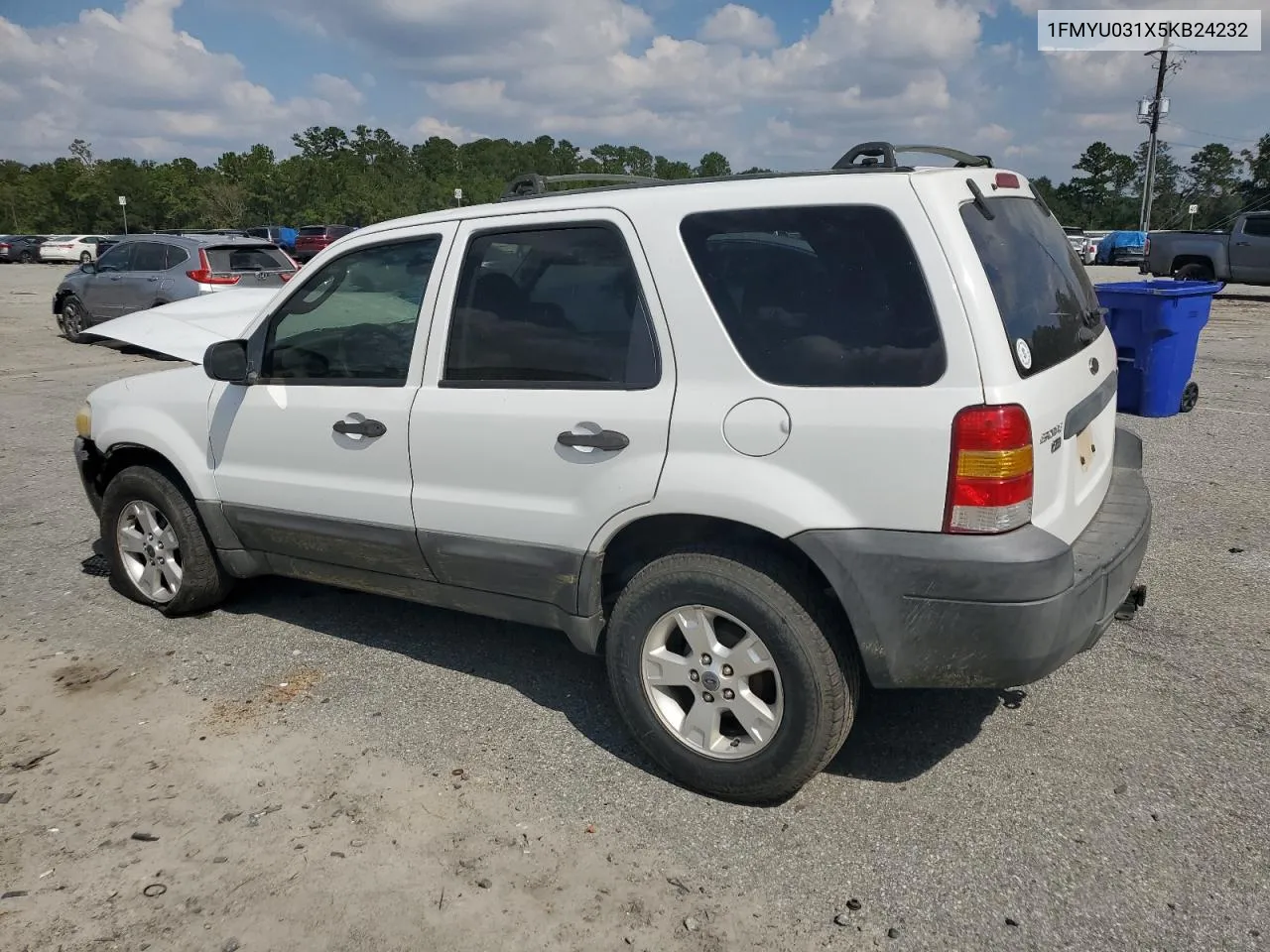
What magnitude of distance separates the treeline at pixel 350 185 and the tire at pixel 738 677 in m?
54.5

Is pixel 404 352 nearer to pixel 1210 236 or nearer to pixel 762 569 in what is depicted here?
pixel 762 569

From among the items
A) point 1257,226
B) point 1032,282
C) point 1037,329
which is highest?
point 1032,282

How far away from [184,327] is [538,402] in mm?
2586

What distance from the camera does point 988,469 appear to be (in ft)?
8.51

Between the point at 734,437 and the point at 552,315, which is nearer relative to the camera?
the point at 734,437

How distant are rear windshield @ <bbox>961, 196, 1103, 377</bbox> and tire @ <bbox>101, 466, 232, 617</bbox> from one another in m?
3.58

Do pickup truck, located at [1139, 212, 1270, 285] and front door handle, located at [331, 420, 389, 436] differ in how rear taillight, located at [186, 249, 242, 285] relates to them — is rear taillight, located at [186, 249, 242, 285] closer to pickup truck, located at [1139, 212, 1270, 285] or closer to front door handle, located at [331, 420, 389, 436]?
front door handle, located at [331, 420, 389, 436]

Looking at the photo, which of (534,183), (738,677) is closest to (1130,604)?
(738,677)

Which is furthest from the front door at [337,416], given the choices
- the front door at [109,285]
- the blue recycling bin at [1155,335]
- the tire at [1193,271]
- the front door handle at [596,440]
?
the tire at [1193,271]

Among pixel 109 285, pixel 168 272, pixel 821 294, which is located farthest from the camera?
pixel 109 285

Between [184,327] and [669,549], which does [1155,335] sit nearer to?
[669,549]

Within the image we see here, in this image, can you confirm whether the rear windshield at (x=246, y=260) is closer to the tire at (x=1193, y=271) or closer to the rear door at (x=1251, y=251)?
the tire at (x=1193, y=271)

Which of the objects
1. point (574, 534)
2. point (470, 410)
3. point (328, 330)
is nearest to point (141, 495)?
point (328, 330)

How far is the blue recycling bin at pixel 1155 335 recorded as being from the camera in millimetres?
8047
